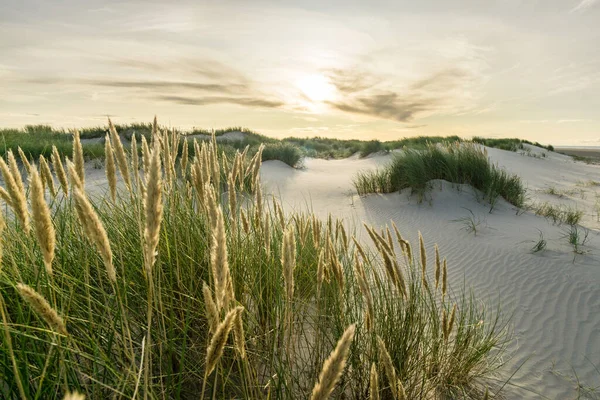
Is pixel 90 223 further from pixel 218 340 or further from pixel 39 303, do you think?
pixel 218 340

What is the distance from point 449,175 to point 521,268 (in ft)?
14.7

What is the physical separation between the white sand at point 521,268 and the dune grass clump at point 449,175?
365 millimetres

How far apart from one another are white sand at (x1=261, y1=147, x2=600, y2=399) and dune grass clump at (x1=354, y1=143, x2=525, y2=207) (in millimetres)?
365

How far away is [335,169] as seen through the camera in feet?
53.4

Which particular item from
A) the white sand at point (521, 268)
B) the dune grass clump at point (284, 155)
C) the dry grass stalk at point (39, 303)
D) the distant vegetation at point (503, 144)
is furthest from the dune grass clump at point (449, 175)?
the distant vegetation at point (503, 144)

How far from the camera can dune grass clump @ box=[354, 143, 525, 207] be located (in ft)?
28.0

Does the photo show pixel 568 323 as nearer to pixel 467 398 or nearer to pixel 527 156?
pixel 467 398

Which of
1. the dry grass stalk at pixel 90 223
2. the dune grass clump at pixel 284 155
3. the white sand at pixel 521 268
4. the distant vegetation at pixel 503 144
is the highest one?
the distant vegetation at pixel 503 144

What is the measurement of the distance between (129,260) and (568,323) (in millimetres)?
4400

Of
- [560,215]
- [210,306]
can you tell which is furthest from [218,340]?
[560,215]

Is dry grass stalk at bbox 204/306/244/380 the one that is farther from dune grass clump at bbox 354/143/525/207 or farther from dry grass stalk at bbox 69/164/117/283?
dune grass clump at bbox 354/143/525/207

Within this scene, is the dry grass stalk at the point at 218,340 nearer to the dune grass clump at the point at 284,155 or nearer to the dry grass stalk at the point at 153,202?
the dry grass stalk at the point at 153,202

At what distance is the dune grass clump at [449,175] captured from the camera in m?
8.54

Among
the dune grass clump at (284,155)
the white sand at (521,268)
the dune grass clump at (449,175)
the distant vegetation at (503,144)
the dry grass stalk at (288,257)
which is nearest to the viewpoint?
the dry grass stalk at (288,257)
